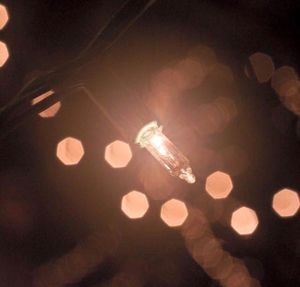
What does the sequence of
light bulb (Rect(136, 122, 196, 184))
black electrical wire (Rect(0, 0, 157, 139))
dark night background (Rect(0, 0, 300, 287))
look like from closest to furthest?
black electrical wire (Rect(0, 0, 157, 139)) < light bulb (Rect(136, 122, 196, 184)) < dark night background (Rect(0, 0, 300, 287))

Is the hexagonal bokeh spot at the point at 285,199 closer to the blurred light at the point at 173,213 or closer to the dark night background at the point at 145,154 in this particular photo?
the dark night background at the point at 145,154

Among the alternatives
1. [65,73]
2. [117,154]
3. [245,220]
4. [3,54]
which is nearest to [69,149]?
[117,154]

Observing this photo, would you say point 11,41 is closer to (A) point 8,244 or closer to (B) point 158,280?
(A) point 8,244

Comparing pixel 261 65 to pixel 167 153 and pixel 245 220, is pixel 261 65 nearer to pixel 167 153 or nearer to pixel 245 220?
pixel 245 220

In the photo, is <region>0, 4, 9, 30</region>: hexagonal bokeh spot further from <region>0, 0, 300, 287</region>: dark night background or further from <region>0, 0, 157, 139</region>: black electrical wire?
<region>0, 0, 157, 139</region>: black electrical wire

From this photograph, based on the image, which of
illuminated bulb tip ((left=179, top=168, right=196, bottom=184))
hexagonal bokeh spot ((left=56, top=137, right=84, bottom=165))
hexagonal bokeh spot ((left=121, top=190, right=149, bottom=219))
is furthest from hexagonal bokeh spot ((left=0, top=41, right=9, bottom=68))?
illuminated bulb tip ((left=179, top=168, right=196, bottom=184))

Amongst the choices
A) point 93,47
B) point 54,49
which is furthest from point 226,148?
point 93,47

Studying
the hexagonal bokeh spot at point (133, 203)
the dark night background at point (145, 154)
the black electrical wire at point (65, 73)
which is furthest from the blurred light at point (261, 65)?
the black electrical wire at point (65, 73)
